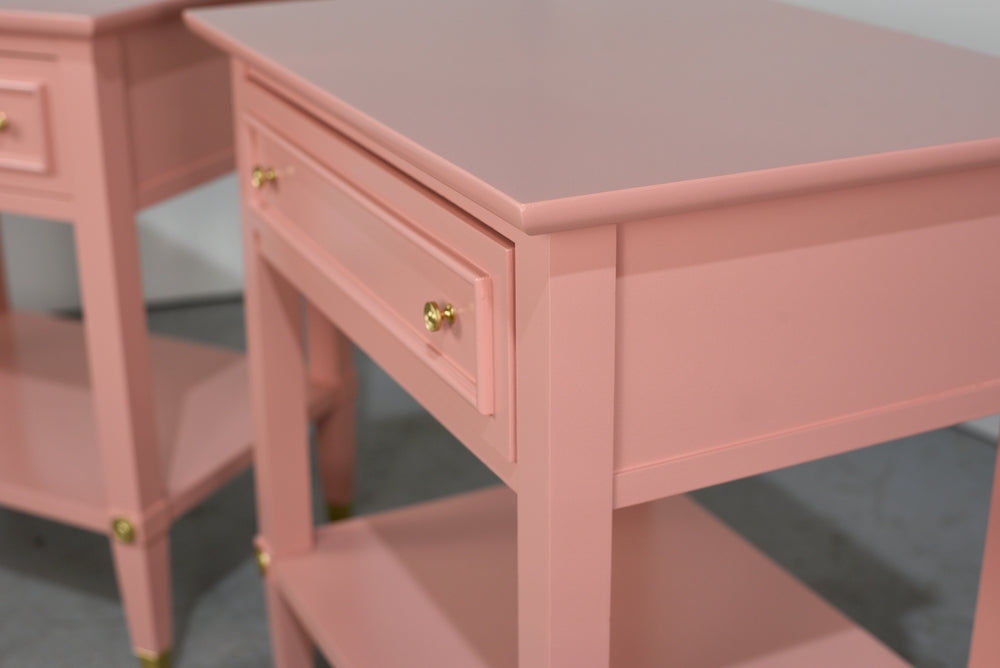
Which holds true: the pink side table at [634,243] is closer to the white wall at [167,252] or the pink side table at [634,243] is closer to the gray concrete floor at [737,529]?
the gray concrete floor at [737,529]

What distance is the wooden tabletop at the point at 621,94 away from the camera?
0.62m

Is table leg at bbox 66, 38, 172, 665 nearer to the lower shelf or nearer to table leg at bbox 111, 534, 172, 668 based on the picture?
table leg at bbox 111, 534, 172, 668

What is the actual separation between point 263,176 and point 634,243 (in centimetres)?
51

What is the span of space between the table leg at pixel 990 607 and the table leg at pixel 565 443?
35 cm

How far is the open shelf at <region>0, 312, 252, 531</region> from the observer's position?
140 centimetres

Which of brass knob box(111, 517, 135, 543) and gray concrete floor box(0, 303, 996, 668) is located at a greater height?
brass knob box(111, 517, 135, 543)

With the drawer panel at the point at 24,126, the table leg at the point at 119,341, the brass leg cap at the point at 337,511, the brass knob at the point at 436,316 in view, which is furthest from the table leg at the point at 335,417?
the brass knob at the point at 436,316

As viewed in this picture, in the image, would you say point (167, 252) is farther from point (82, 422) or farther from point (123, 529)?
point (123, 529)

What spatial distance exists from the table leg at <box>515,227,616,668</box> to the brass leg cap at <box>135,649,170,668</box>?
2.65ft

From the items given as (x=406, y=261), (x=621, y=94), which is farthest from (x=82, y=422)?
(x=621, y=94)

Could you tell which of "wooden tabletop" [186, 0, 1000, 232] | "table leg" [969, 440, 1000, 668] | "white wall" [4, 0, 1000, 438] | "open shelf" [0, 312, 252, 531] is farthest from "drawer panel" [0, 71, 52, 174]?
"white wall" [4, 0, 1000, 438]

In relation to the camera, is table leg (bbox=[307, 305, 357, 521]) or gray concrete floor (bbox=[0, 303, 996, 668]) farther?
table leg (bbox=[307, 305, 357, 521])

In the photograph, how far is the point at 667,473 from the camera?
71 centimetres

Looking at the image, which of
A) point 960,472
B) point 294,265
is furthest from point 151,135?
point 960,472
